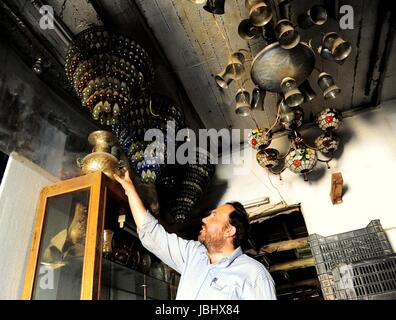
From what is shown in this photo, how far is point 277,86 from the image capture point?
64.5 inches

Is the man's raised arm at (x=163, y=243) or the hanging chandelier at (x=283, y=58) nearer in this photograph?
the hanging chandelier at (x=283, y=58)

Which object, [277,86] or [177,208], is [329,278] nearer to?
[177,208]

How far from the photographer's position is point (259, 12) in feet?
4.58

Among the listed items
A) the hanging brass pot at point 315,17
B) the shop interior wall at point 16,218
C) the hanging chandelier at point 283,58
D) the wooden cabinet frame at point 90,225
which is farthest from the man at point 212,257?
the hanging brass pot at point 315,17

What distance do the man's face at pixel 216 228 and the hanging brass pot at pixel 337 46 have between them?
1064 millimetres

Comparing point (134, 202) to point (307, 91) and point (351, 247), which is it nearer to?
point (307, 91)

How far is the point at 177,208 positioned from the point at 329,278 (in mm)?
1380

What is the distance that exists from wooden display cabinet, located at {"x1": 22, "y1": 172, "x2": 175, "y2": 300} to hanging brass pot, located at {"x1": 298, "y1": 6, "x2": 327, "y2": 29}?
1370 mm

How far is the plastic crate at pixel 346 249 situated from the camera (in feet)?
7.70

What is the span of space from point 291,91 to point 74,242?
142cm

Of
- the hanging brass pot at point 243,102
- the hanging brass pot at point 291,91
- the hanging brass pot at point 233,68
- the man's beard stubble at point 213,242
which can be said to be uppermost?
the hanging brass pot at point 233,68

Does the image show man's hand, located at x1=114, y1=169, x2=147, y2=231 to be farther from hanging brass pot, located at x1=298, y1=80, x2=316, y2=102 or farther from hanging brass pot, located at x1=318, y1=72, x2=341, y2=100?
hanging brass pot, located at x1=318, y1=72, x2=341, y2=100

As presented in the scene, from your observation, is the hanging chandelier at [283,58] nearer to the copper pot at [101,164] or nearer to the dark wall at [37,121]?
the copper pot at [101,164]
